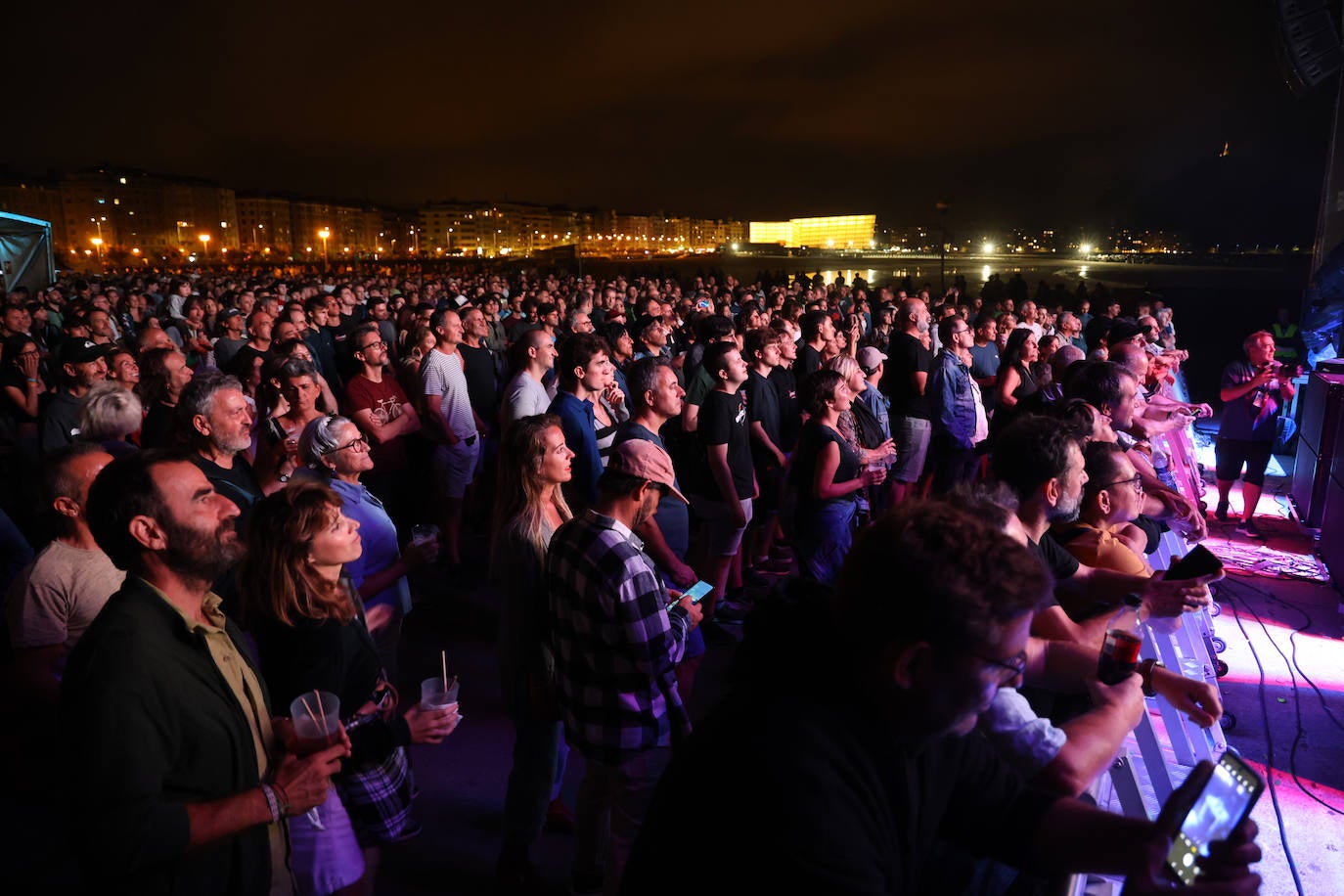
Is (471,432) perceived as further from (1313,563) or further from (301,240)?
(301,240)

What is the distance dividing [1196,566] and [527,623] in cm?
237

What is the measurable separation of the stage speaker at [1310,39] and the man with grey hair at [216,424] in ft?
46.2

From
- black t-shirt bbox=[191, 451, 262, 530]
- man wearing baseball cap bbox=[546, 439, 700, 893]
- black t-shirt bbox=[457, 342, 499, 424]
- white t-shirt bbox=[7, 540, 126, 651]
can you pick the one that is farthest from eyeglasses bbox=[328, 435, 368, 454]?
black t-shirt bbox=[457, 342, 499, 424]

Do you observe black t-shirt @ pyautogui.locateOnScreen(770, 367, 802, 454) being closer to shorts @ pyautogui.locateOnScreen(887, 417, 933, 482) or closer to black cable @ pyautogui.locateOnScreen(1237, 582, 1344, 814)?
shorts @ pyautogui.locateOnScreen(887, 417, 933, 482)

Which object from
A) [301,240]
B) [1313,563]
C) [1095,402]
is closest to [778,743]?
Result: [1095,402]

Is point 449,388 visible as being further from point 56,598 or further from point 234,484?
point 56,598

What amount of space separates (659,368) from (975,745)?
2932mm

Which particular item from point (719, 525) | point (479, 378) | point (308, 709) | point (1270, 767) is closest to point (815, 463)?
point (719, 525)

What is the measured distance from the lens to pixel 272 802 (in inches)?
72.7

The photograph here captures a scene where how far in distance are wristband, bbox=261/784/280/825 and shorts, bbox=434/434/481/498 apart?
439cm

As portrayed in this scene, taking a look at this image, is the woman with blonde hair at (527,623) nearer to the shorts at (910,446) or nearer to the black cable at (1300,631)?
the black cable at (1300,631)

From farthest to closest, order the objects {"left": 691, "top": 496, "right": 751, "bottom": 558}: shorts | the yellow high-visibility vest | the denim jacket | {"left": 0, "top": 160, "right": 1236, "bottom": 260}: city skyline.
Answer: {"left": 0, "top": 160, "right": 1236, "bottom": 260}: city skyline
the yellow high-visibility vest
the denim jacket
{"left": 691, "top": 496, "right": 751, "bottom": 558}: shorts

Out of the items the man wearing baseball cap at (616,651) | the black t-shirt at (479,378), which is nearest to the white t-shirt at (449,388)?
the black t-shirt at (479,378)

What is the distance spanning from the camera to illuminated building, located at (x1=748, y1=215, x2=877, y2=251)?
13812cm
